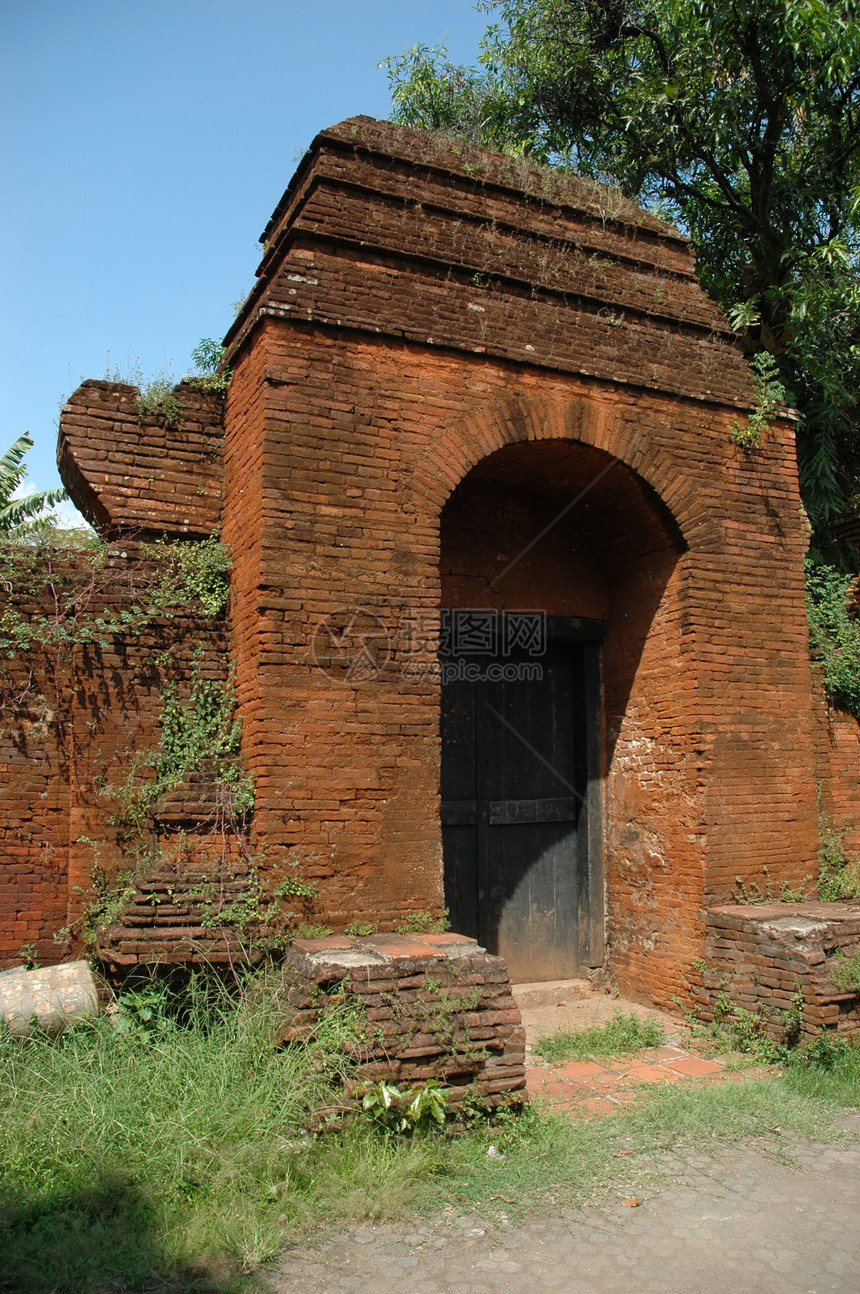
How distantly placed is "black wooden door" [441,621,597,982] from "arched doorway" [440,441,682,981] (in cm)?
1

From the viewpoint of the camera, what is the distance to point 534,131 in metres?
11.4

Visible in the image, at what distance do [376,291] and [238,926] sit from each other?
3.91 meters

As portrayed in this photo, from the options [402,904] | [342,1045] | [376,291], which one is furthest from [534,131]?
[342,1045]

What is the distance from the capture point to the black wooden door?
6832 mm

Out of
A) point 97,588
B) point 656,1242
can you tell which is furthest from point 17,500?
point 656,1242

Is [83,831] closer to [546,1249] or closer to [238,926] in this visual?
[238,926]

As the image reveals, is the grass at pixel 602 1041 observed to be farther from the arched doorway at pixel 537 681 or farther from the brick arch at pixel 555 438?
the brick arch at pixel 555 438

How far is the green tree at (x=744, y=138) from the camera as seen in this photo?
805cm

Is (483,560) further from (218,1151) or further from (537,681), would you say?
(218,1151)

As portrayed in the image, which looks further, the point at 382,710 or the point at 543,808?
the point at 543,808

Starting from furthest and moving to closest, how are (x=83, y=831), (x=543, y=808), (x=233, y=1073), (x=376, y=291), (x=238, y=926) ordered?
(x=543, y=808) → (x=376, y=291) → (x=83, y=831) → (x=238, y=926) → (x=233, y=1073)

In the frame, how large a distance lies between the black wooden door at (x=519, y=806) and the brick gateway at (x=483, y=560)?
0.03 meters

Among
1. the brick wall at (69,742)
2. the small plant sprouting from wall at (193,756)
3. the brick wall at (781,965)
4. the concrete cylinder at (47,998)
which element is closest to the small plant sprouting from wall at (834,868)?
the brick wall at (781,965)

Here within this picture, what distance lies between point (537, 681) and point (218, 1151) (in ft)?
14.7
